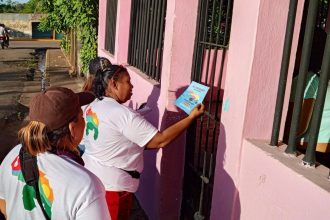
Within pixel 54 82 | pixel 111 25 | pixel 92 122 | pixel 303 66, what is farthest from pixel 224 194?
pixel 54 82

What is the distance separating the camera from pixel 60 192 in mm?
1681

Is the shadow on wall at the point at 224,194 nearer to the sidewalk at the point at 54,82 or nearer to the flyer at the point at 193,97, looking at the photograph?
the flyer at the point at 193,97

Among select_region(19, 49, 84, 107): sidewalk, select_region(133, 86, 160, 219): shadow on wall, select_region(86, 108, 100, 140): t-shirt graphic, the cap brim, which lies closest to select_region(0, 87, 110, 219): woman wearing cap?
the cap brim

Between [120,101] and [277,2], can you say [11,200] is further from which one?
[277,2]

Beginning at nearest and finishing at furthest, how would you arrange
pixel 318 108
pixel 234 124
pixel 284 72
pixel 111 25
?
pixel 318 108 < pixel 284 72 < pixel 234 124 < pixel 111 25

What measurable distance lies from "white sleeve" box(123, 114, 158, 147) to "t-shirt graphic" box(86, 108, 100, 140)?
270mm

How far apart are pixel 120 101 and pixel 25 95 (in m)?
9.08

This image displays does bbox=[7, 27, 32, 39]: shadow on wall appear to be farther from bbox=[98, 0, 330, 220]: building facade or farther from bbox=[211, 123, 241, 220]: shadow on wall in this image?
bbox=[211, 123, 241, 220]: shadow on wall

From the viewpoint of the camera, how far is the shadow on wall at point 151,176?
3.93 metres

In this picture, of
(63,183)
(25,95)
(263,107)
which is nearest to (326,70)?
(263,107)

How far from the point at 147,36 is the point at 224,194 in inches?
102

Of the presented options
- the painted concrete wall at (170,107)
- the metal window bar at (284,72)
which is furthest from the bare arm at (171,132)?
the painted concrete wall at (170,107)

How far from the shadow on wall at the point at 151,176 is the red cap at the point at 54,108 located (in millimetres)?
2043

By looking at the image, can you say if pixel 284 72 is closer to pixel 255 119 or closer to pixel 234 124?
pixel 255 119
